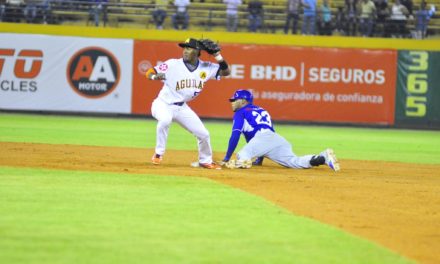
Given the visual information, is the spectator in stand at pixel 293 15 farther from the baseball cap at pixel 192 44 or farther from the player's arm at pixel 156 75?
the player's arm at pixel 156 75

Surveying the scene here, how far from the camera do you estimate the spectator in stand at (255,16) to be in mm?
29688

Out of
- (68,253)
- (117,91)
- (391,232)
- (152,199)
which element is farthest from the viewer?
(117,91)

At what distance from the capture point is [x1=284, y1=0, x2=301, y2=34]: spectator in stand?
2984 cm

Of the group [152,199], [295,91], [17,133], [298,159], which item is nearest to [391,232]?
[152,199]

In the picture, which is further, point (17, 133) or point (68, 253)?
point (17, 133)

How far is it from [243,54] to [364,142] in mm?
7118

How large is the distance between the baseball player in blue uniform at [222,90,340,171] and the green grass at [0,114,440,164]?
13.0ft

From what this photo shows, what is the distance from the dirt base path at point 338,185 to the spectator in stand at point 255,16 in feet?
40.3

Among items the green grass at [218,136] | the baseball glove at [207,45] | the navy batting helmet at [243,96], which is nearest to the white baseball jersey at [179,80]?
the baseball glove at [207,45]

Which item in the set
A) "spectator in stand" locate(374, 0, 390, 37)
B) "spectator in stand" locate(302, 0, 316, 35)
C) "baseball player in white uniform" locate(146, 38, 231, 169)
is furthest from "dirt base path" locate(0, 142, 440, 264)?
"spectator in stand" locate(374, 0, 390, 37)

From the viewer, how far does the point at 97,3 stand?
2959cm

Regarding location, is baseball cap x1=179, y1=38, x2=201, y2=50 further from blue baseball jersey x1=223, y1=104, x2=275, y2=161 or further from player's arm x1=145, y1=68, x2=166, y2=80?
blue baseball jersey x1=223, y1=104, x2=275, y2=161

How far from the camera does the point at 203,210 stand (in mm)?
9875

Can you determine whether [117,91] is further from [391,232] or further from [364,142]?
[391,232]
